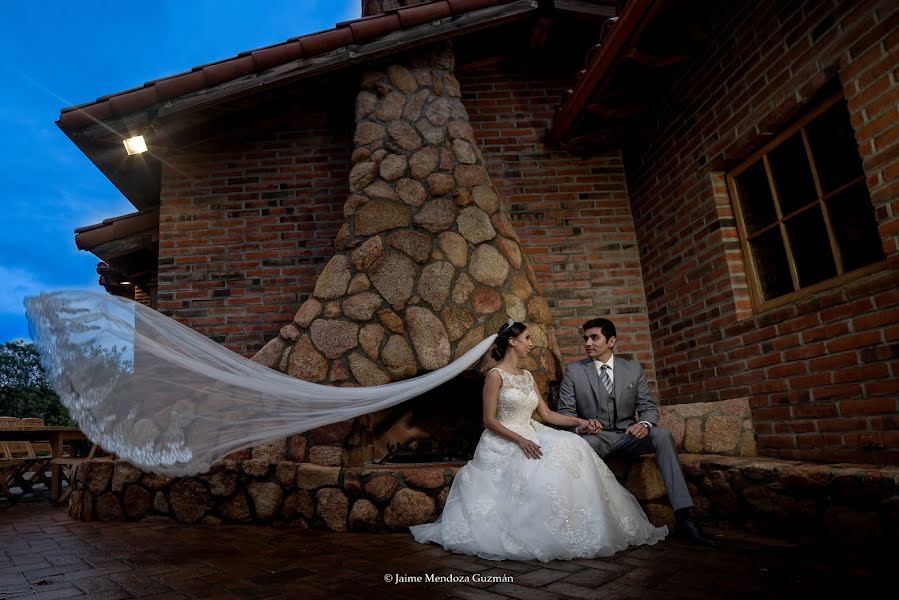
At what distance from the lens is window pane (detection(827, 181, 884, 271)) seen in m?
3.08

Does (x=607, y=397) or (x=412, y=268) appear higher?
(x=412, y=268)

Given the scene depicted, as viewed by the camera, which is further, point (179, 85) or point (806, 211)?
point (179, 85)

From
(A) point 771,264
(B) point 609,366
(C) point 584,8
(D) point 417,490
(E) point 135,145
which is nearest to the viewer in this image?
(D) point 417,490

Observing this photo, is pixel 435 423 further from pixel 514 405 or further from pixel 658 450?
pixel 658 450

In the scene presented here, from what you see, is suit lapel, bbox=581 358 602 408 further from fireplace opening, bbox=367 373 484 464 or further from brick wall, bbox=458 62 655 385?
brick wall, bbox=458 62 655 385

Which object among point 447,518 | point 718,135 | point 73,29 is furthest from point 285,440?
point 73,29

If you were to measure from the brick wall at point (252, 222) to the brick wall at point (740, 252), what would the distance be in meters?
3.14

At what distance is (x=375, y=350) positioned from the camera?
3969 mm

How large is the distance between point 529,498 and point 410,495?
0.98 meters

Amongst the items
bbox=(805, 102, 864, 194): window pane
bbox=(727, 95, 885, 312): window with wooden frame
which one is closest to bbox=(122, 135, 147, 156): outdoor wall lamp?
bbox=(727, 95, 885, 312): window with wooden frame

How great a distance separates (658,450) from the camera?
3.12m

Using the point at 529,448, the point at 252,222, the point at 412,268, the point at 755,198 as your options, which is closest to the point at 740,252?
the point at 755,198

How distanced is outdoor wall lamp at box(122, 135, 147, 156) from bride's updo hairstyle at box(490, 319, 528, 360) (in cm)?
358

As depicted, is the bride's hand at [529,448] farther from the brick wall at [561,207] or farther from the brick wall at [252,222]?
the brick wall at [252,222]
